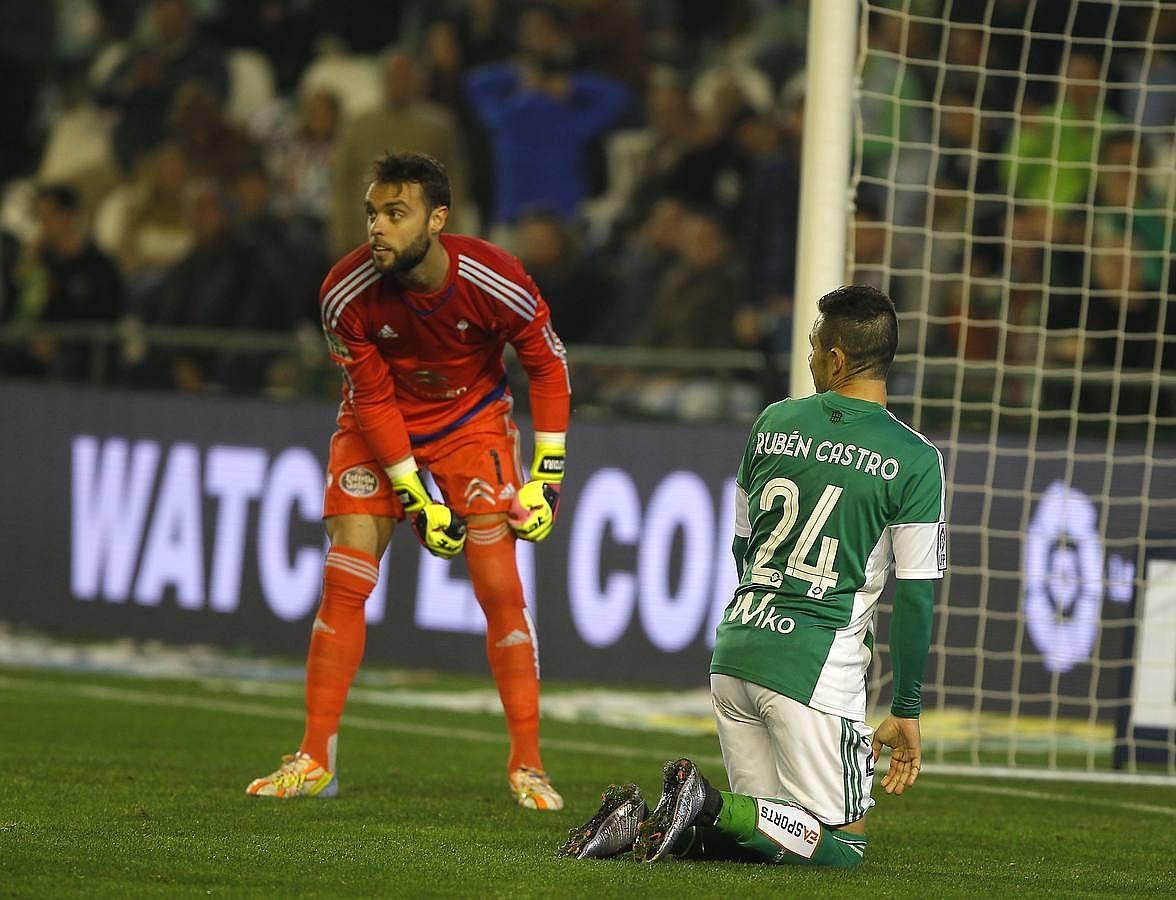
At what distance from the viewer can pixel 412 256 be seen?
19.1 ft

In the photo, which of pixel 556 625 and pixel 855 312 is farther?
pixel 556 625

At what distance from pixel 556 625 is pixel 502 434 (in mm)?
3695

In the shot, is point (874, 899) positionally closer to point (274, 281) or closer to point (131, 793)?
point (131, 793)

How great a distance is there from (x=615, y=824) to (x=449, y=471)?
184 cm

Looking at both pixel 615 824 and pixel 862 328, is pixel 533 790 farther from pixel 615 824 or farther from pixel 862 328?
pixel 862 328

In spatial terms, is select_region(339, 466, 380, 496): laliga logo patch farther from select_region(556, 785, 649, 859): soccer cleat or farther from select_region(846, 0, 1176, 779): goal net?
select_region(846, 0, 1176, 779): goal net

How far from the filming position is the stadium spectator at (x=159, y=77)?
600 inches

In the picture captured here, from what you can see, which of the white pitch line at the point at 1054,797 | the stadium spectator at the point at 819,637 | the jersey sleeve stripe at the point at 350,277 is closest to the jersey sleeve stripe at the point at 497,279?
the jersey sleeve stripe at the point at 350,277

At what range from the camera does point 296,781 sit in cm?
591

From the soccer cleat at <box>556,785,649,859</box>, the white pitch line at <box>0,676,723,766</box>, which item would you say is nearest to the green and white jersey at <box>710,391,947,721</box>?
the soccer cleat at <box>556,785,649,859</box>

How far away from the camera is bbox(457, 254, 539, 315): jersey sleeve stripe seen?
598 centimetres

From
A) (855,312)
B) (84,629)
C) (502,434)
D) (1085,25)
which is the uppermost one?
(1085,25)

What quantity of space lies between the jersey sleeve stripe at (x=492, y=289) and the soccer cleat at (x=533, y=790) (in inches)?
56.6

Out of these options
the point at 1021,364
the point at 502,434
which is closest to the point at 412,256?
the point at 502,434
